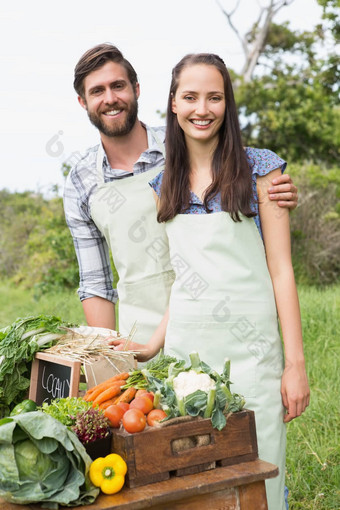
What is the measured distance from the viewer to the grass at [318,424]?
399cm

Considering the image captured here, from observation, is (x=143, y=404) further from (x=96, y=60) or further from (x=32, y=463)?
(x=96, y=60)

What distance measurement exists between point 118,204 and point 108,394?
51.2 inches

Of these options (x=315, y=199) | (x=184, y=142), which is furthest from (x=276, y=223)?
(x=315, y=199)

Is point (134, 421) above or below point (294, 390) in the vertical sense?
above

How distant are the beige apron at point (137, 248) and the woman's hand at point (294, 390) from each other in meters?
0.78

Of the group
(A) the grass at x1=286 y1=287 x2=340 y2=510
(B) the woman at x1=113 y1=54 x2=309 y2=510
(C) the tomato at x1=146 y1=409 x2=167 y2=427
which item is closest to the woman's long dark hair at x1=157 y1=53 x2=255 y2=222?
(B) the woman at x1=113 y1=54 x2=309 y2=510

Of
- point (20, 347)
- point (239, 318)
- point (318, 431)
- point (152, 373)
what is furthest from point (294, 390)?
point (318, 431)

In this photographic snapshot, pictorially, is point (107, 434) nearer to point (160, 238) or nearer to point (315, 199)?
point (160, 238)

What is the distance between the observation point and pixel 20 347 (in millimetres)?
2600

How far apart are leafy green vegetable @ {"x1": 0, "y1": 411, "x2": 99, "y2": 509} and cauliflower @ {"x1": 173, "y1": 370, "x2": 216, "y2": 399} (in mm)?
341

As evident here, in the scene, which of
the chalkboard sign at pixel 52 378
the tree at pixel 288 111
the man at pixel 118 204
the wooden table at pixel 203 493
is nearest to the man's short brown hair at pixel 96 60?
the man at pixel 118 204

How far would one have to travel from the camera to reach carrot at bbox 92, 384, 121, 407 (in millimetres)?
2014

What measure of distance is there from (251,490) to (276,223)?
111 centimetres

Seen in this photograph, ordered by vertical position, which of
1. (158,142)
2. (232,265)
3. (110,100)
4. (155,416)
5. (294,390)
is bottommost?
(294,390)
